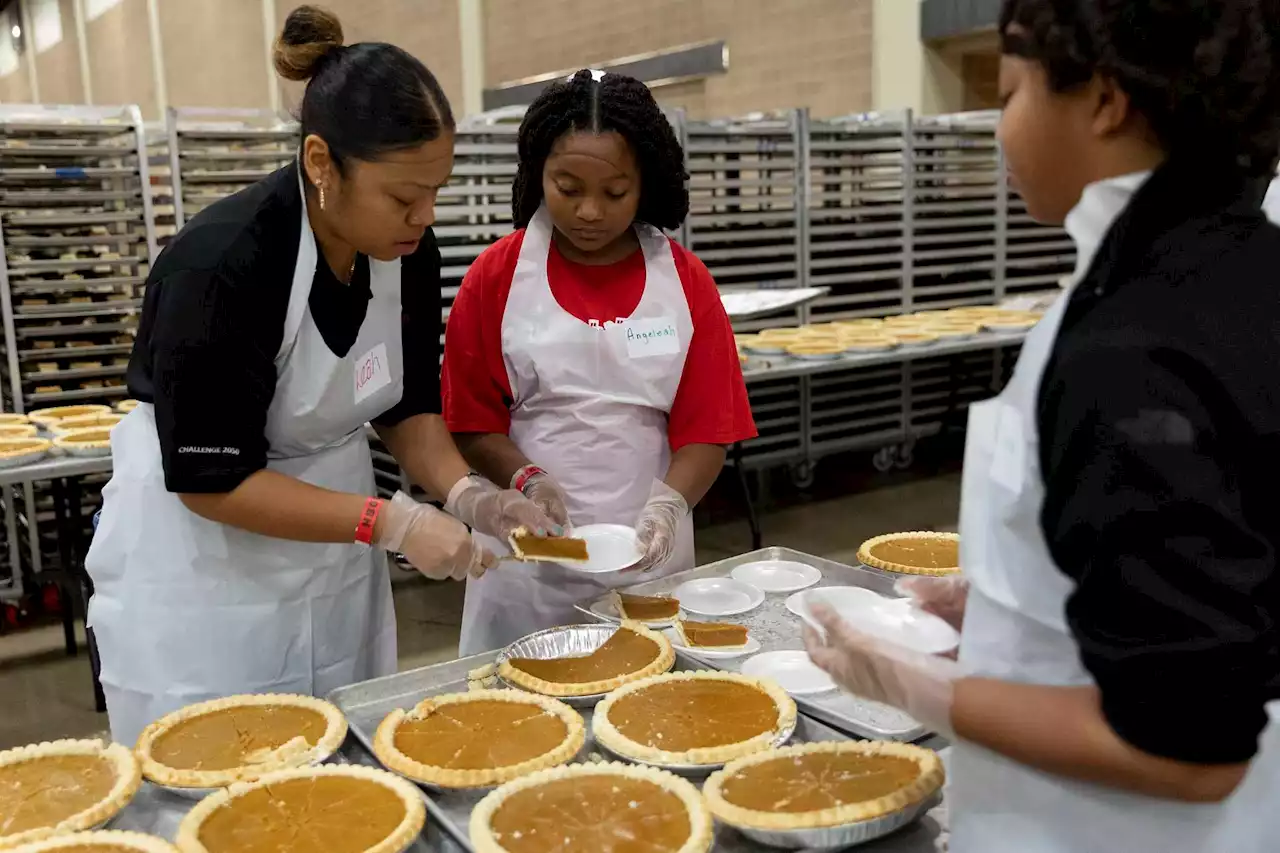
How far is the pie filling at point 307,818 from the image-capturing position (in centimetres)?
120

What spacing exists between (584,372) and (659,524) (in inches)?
15.2

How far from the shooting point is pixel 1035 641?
2.87 ft

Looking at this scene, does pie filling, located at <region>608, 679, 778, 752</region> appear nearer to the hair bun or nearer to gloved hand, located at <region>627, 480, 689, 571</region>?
gloved hand, located at <region>627, 480, 689, 571</region>

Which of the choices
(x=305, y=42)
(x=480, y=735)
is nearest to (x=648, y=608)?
(x=480, y=735)

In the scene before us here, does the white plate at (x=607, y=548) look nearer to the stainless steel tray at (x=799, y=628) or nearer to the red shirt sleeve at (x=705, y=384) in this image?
the stainless steel tray at (x=799, y=628)

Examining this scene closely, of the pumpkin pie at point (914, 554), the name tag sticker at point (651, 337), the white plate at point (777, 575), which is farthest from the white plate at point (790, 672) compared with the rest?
the name tag sticker at point (651, 337)

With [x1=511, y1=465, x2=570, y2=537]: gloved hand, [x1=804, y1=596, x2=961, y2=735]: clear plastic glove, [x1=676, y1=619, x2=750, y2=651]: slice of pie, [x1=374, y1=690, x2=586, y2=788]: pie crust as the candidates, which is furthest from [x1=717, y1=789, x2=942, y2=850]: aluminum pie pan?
[x1=511, y1=465, x2=570, y2=537]: gloved hand

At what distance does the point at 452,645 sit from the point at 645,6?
661 centimetres

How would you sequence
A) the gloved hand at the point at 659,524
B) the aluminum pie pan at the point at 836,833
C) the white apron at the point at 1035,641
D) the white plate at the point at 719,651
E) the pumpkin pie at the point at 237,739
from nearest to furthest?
1. the white apron at the point at 1035,641
2. the aluminum pie pan at the point at 836,833
3. the pumpkin pie at the point at 237,739
4. the white plate at the point at 719,651
5. the gloved hand at the point at 659,524

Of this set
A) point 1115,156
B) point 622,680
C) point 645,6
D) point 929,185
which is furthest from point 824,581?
point 645,6

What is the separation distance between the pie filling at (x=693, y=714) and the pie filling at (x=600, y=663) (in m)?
0.10

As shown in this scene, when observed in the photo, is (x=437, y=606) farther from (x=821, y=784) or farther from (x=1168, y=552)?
(x=1168, y=552)

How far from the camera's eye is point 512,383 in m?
2.20

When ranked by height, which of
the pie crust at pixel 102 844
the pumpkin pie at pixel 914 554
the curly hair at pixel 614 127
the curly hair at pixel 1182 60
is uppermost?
the curly hair at pixel 614 127
